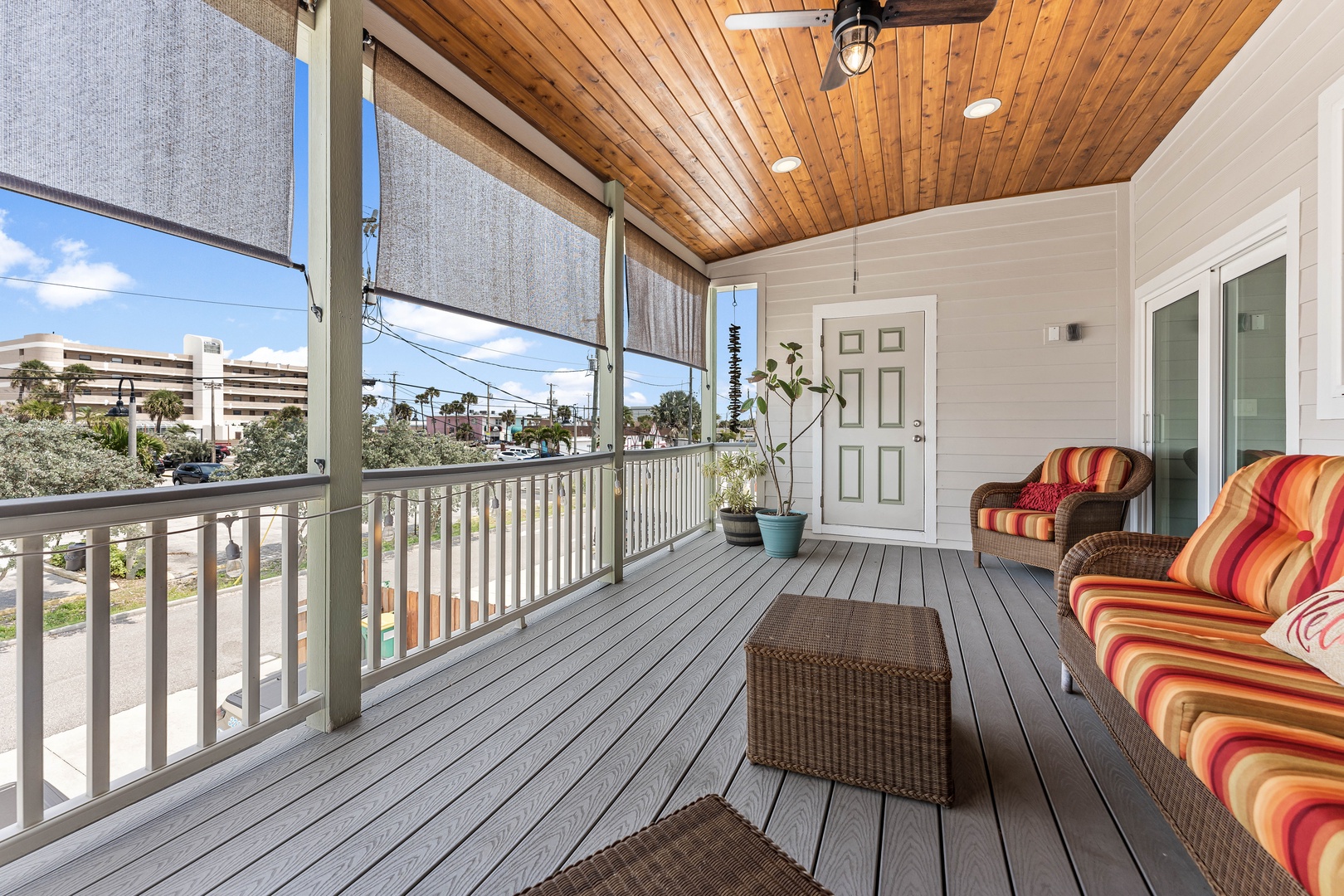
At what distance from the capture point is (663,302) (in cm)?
462

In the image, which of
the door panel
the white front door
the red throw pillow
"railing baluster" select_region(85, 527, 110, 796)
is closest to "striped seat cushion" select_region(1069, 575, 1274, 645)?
the door panel

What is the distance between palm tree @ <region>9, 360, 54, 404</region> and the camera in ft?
4.17

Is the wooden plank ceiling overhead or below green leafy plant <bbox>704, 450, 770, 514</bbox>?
overhead

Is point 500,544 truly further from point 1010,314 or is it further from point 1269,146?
point 1010,314

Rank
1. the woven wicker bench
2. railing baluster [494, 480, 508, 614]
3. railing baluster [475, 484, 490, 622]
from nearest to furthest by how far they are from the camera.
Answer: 1. the woven wicker bench
2. railing baluster [475, 484, 490, 622]
3. railing baluster [494, 480, 508, 614]

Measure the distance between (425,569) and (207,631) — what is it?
2.43ft

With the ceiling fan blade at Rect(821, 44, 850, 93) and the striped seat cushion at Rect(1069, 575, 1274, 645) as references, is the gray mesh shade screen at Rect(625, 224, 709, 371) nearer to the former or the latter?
the ceiling fan blade at Rect(821, 44, 850, 93)

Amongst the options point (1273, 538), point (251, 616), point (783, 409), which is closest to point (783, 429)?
point (783, 409)

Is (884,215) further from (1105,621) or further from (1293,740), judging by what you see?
(1293,740)

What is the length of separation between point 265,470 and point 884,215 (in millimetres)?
4779

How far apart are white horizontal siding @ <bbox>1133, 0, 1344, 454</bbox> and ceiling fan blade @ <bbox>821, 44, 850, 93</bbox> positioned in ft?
5.37

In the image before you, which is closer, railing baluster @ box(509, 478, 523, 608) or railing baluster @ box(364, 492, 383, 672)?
railing baluster @ box(364, 492, 383, 672)

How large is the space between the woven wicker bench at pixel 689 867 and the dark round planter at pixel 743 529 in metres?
3.96

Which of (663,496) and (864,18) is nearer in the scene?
(864,18)
